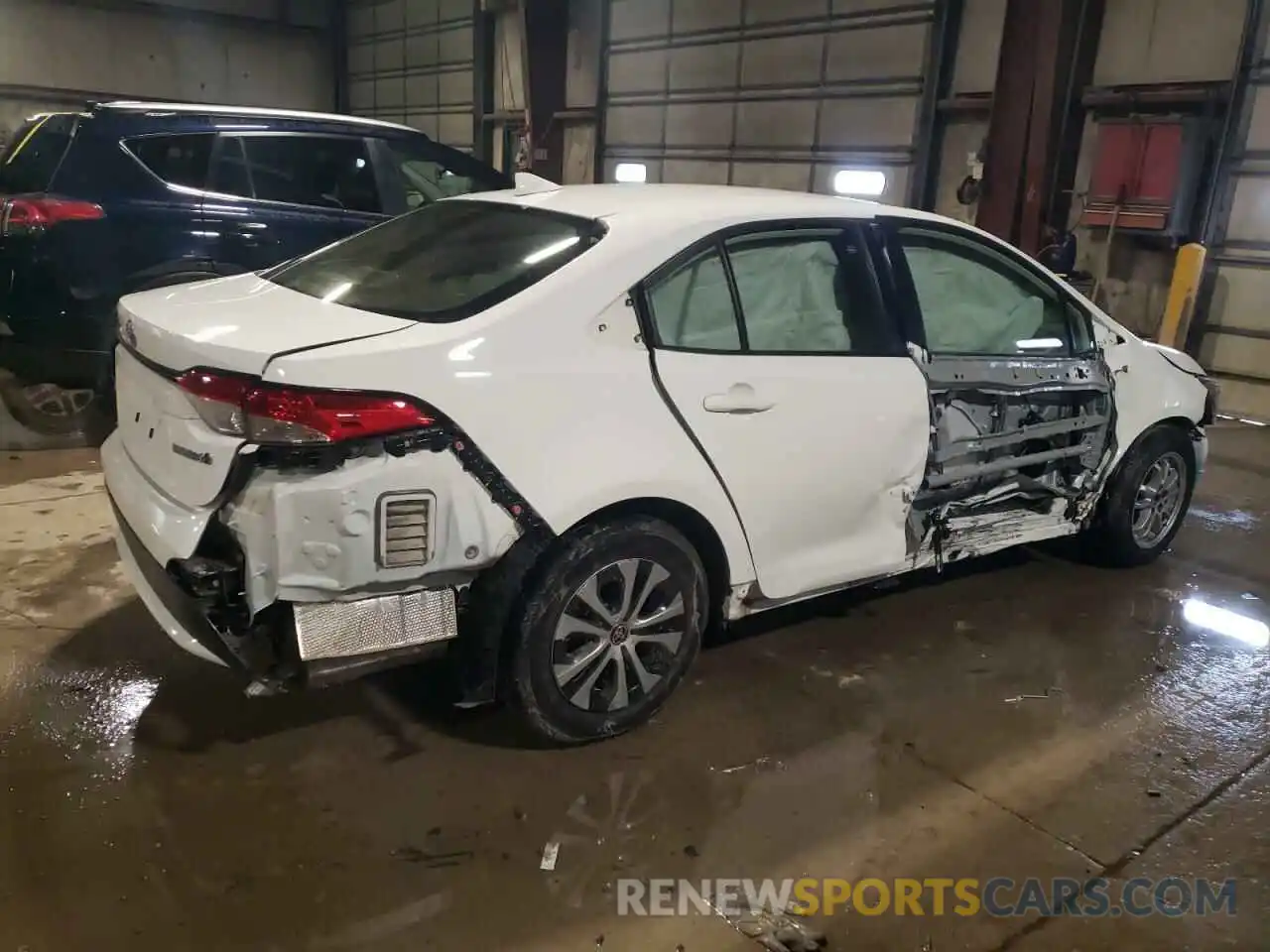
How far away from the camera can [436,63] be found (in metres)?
15.4

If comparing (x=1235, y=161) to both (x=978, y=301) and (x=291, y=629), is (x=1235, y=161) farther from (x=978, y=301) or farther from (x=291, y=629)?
(x=291, y=629)

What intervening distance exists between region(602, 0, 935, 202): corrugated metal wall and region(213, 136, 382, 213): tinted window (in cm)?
543

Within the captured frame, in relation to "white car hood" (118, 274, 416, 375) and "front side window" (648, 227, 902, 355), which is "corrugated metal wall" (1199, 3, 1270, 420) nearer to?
"front side window" (648, 227, 902, 355)

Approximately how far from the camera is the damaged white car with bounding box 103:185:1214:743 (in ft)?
7.25

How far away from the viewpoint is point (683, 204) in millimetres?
2889

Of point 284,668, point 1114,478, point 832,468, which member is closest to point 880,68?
point 1114,478

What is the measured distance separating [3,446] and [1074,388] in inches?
202

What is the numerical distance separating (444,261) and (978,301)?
1.87m

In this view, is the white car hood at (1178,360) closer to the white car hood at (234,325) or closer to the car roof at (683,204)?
the car roof at (683,204)

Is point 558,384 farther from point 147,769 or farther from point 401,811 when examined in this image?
point 147,769

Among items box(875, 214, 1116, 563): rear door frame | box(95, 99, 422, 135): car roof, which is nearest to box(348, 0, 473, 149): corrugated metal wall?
box(95, 99, 422, 135): car roof

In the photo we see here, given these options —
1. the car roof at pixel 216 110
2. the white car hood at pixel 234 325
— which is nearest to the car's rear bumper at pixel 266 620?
the white car hood at pixel 234 325

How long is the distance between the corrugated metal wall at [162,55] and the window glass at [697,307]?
16344mm

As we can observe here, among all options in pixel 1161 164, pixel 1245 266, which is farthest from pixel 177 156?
pixel 1245 266
